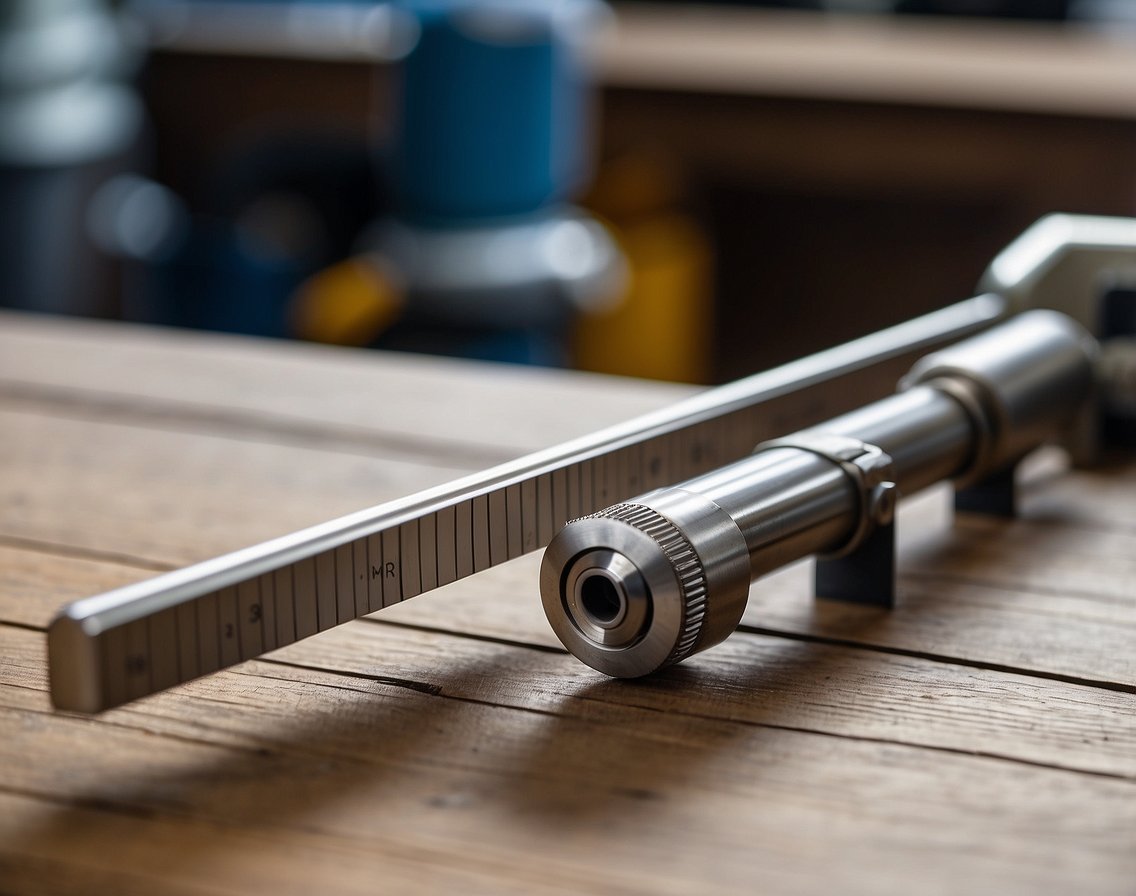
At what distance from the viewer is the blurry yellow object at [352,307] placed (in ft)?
7.96

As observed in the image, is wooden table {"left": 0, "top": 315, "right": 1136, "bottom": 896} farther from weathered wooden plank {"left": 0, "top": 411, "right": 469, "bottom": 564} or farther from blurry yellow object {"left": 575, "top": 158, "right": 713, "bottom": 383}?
blurry yellow object {"left": 575, "top": 158, "right": 713, "bottom": 383}

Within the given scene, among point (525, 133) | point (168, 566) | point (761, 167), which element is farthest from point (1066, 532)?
point (761, 167)

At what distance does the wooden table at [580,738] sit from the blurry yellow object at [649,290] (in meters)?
1.99

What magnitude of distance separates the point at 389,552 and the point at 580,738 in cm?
10

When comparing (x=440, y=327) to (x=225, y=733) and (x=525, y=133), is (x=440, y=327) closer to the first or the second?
(x=525, y=133)

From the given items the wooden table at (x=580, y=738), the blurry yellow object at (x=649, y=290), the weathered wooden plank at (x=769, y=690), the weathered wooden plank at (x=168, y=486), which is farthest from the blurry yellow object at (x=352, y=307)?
the weathered wooden plank at (x=769, y=690)

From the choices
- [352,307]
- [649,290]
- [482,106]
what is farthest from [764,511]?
[649,290]

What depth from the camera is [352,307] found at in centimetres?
251

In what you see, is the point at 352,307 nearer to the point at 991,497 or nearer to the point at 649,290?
the point at 649,290

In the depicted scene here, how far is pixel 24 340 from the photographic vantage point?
1196mm

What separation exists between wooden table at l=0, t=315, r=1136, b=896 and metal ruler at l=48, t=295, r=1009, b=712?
44mm

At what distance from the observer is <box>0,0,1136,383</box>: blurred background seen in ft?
7.74

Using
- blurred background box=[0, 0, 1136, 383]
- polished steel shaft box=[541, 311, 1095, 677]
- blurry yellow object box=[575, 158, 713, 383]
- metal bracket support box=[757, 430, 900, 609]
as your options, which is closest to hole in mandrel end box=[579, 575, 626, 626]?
polished steel shaft box=[541, 311, 1095, 677]

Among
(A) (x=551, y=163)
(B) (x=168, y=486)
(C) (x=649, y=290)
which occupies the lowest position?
(C) (x=649, y=290)
